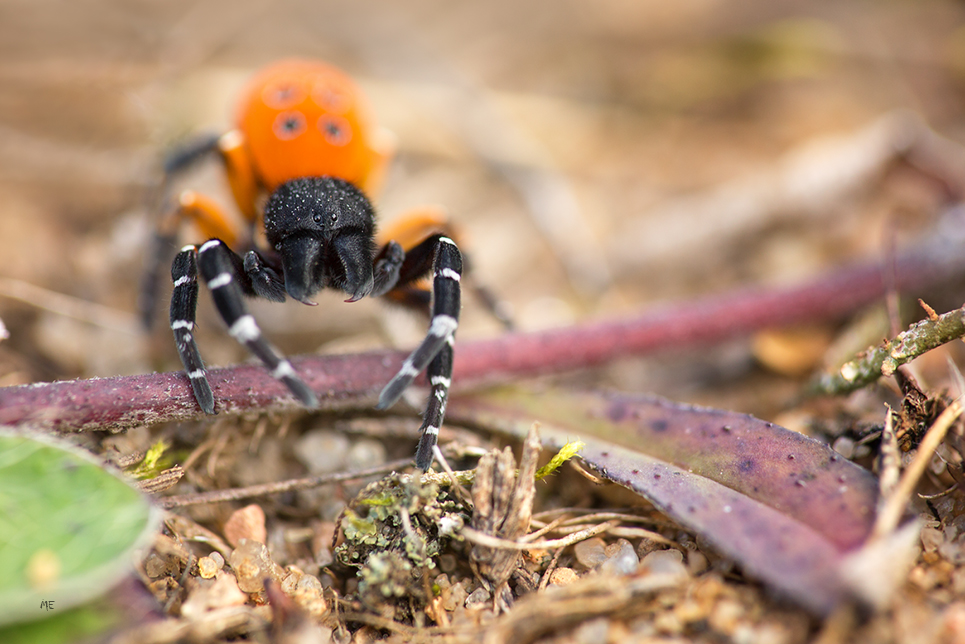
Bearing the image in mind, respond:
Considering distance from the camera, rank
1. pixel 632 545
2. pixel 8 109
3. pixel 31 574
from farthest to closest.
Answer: pixel 8 109, pixel 632 545, pixel 31 574

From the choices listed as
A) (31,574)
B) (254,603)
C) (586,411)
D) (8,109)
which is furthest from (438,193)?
(31,574)

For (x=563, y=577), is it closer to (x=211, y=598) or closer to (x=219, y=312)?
(x=211, y=598)

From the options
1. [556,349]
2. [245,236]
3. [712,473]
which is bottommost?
[712,473]

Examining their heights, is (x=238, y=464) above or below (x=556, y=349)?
below

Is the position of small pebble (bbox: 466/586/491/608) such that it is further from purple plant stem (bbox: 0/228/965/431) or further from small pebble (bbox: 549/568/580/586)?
purple plant stem (bbox: 0/228/965/431)

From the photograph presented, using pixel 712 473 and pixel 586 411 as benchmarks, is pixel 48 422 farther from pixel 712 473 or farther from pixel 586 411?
pixel 712 473

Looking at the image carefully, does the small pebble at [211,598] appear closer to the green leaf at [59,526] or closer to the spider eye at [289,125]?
the green leaf at [59,526]
